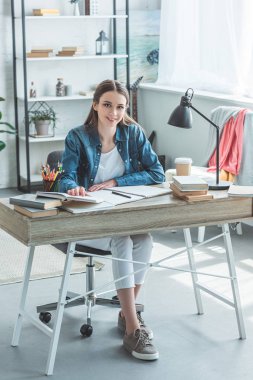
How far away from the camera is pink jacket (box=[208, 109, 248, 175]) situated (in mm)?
5277

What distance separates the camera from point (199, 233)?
5082mm

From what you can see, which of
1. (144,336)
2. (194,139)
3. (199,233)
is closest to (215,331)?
(144,336)

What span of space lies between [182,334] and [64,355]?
577 millimetres

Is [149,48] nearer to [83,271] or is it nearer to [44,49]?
[44,49]

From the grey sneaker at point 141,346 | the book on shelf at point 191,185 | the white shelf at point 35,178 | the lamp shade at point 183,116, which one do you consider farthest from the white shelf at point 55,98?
the grey sneaker at point 141,346

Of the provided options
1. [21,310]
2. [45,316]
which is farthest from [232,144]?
[21,310]

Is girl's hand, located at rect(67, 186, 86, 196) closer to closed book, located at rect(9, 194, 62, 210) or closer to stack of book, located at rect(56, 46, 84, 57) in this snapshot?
closed book, located at rect(9, 194, 62, 210)

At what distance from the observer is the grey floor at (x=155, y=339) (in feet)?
10.3

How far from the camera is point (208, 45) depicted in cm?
637

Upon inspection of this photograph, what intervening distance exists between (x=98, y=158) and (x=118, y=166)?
0.12m

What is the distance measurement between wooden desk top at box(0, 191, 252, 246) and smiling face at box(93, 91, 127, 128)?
1.53 ft

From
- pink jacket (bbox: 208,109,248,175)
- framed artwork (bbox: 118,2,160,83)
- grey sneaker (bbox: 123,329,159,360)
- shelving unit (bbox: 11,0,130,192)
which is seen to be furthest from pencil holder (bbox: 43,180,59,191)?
framed artwork (bbox: 118,2,160,83)

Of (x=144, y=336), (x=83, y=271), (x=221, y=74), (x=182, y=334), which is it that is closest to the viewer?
(x=144, y=336)

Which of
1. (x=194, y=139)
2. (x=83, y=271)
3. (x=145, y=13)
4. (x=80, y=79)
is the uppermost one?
(x=145, y=13)
